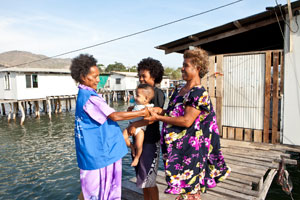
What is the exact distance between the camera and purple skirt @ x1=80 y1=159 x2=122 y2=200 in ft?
7.88

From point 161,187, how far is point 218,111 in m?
3.66

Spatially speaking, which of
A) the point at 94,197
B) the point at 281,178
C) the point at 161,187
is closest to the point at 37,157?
the point at 161,187

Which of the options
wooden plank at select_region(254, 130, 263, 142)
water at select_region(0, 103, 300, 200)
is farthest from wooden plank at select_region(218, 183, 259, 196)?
water at select_region(0, 103, 300, 200)

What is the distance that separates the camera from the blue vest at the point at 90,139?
2305mm

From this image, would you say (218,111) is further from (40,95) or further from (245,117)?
(40,95)

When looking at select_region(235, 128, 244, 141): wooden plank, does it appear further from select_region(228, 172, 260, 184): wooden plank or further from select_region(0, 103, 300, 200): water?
select_region(228, 172, 260, 184): wooden plank

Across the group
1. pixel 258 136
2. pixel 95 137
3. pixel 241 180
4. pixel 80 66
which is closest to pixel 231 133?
pixel 258 136

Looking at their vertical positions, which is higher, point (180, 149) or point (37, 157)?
point (180, 149)

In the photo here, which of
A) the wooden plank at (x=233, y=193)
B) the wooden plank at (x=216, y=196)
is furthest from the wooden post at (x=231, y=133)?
the wooden plank at (x=216, y=196)

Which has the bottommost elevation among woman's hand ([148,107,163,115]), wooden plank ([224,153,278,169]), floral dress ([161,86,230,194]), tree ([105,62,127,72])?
wooden plank ([224,153,278,169])

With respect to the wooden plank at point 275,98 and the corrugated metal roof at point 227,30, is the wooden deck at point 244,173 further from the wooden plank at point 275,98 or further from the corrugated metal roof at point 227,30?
the corrugated metal roof at point 227,30

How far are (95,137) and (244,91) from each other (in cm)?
516

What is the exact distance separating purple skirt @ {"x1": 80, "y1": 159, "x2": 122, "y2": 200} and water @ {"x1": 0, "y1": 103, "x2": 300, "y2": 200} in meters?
4.87

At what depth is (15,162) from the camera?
9648 mm
